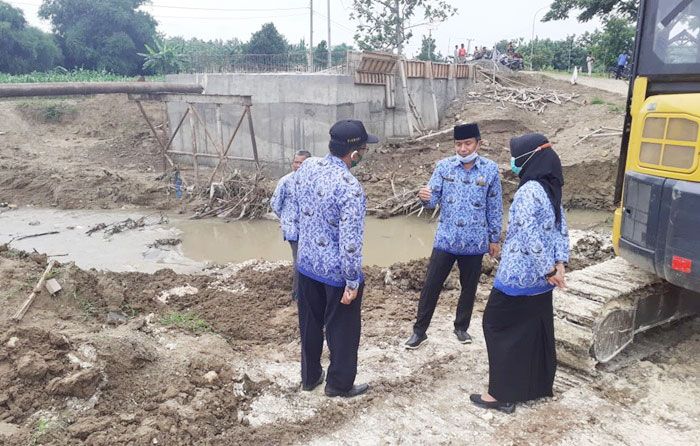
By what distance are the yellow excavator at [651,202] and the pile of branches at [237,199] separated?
27.1ft

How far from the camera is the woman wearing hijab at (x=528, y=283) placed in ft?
10.7

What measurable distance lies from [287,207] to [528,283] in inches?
106

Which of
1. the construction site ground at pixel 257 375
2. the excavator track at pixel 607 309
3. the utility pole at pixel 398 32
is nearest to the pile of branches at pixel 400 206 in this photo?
the construction site ground at pixel 257 375

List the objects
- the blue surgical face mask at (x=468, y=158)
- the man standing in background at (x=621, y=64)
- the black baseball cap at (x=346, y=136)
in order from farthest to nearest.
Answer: the man standing in background at (x=621, y=64) → the blue surgical face mask at (x=468, y=158) → the black baseball cap at (x=346, y=136)

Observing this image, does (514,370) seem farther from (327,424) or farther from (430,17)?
(430,17)

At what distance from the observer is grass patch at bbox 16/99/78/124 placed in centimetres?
2391

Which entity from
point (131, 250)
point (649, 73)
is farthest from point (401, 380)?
point (131, 250)

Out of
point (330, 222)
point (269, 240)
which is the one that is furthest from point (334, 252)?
point (269, 240)

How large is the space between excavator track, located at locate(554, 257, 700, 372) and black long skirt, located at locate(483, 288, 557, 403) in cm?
44

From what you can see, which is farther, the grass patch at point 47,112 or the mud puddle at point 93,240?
the grass patch at point 47,112

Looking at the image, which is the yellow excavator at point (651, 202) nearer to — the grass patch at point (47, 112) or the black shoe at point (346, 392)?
the black shoe at point (346, 392)

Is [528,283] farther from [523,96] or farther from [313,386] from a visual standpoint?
[523,96]

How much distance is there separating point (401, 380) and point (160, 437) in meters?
1.73

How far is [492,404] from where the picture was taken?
3609 millimetres
